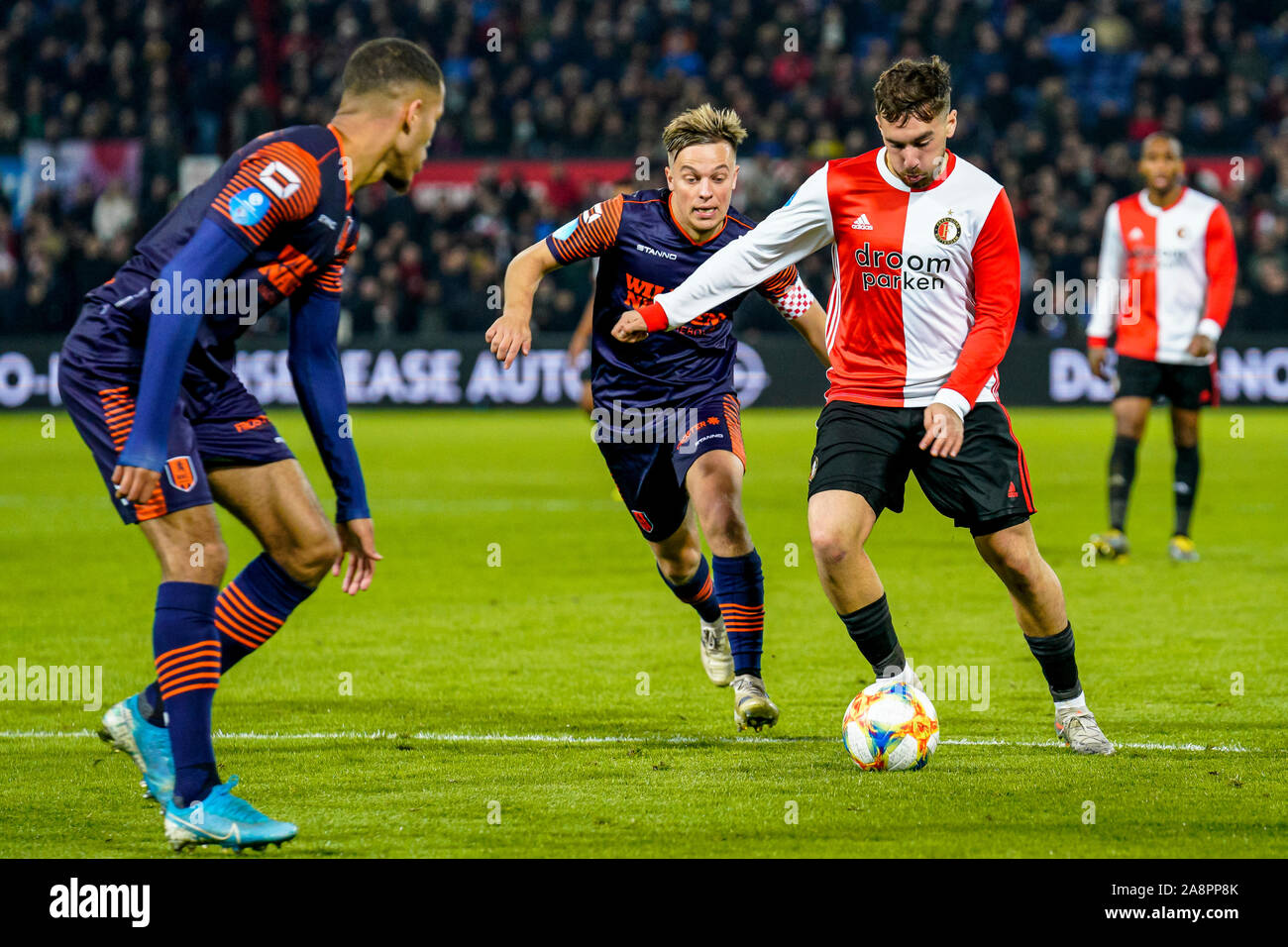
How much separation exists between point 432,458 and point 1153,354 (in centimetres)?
811

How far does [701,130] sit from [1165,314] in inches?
212

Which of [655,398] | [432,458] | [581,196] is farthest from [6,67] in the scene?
[655,398]

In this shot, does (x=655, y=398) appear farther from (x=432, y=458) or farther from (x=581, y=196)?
(x=581, y=196)

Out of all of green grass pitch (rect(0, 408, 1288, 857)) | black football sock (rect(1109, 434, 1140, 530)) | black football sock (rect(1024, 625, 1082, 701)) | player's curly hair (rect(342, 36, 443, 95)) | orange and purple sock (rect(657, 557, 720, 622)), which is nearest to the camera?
green grass pitch (rect(0, 408, 1288, 857))

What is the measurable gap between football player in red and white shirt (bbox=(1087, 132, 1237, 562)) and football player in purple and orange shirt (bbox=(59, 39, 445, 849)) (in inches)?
261

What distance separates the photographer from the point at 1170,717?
6082mm

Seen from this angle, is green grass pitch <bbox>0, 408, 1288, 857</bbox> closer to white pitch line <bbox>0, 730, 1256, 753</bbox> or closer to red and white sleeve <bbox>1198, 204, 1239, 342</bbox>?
A: white pitch line <bbox>0, 730, 1256, 753</bbox>

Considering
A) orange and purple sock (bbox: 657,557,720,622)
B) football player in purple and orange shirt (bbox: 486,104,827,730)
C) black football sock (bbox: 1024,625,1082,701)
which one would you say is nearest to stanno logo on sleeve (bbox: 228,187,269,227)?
football player in purple and orange shirt (bbox: 486,104,827,730)

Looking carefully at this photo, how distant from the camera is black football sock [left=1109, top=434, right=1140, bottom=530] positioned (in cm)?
1045

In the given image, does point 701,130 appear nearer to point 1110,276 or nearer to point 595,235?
point 595,235

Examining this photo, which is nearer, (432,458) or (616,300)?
(616,300)

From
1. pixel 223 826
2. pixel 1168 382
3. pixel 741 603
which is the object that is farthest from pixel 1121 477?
pixel 223 826

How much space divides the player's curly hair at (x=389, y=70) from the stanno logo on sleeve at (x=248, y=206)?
1.83 ft

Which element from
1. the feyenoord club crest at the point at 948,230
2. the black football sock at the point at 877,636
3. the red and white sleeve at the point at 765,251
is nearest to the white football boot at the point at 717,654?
the black football sock at the point at 877,636
